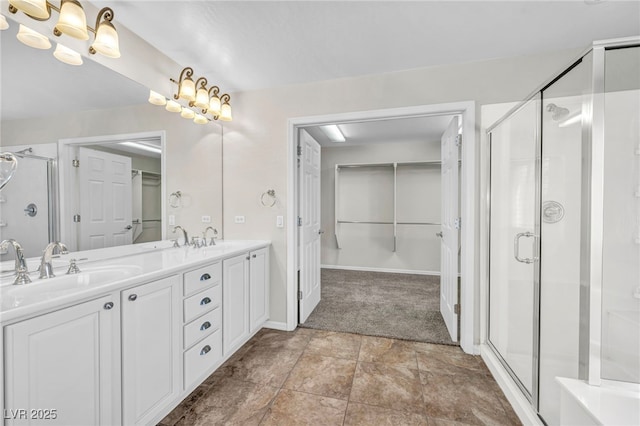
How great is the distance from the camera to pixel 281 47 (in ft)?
6.46

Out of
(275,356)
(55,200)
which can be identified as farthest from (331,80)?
(275,356)

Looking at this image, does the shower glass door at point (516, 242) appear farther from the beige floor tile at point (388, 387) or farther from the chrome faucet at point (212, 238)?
the chrome faucet at point (212, 238)

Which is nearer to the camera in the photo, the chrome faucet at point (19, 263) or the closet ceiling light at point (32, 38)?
the chrome faucet at point (19, 263)

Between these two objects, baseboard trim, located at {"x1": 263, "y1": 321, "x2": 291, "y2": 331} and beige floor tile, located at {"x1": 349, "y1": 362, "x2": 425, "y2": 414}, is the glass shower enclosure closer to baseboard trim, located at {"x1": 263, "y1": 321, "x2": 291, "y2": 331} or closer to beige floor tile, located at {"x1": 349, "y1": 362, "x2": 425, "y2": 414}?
beige floor tile, located at {"x1": 349, "y1": 362, "x2": 425, "y2": 414}

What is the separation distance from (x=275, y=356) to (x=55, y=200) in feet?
5.79

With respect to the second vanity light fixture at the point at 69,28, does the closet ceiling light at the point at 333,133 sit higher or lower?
higher

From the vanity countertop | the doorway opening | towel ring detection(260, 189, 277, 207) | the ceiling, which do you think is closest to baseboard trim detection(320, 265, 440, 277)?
the doorway opening

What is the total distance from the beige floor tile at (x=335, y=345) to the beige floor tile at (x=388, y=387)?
0.60 ft

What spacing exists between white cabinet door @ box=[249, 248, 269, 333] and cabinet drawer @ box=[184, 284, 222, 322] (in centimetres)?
44

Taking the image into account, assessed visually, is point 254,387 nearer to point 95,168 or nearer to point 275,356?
point 275,356

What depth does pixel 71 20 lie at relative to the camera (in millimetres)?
1347

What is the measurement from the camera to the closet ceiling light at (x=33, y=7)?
1.20 m

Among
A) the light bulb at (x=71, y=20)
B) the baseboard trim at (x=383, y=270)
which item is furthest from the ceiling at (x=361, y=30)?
the baseboard trim at (x=383, y=270)

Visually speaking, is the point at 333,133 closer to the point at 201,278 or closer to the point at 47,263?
the point at 201,278
